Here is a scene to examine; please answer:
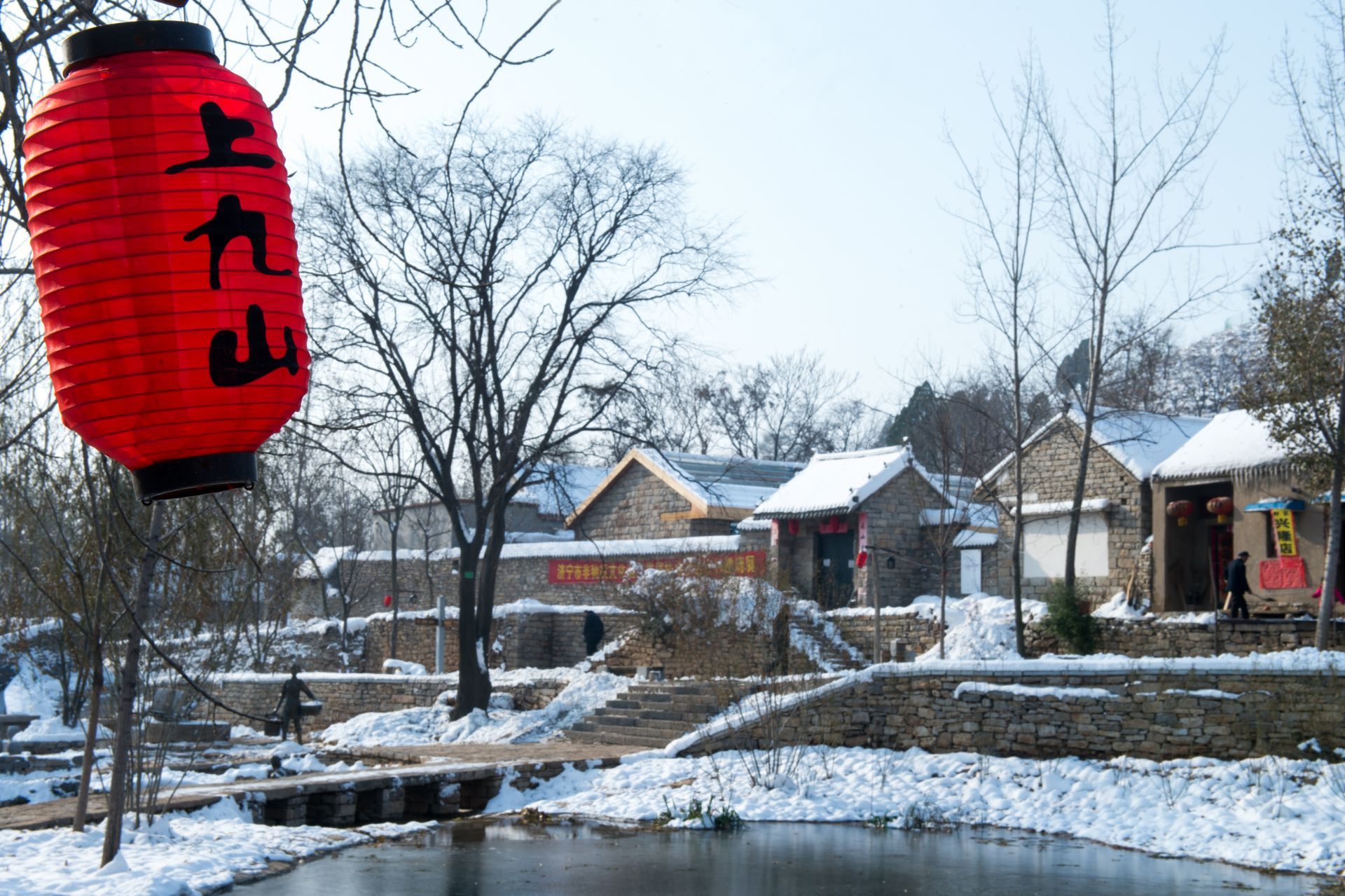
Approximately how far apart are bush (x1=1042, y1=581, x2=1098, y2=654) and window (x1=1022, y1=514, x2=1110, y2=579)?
313 centimetres

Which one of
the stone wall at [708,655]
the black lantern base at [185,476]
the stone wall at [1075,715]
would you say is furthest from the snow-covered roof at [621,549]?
the black lantern base at [185,476]

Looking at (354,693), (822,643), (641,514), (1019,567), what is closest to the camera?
(1019,567)

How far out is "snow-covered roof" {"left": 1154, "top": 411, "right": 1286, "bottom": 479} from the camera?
19.2 metres

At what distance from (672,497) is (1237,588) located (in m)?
15.4

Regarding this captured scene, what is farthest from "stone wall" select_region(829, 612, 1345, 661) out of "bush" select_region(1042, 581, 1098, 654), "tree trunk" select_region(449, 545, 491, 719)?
"tree trunk" select_region(449, 545, 491, 719)

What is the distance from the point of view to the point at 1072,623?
1912 cm

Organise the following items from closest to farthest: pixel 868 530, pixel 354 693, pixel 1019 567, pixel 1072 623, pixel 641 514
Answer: pixel 1019 567 < pixel 1072 623 < pixel 868 530 < pixel 354 693 < pixel 641 514

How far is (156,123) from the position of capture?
10.9 ft

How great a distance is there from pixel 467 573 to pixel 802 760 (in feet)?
23.9

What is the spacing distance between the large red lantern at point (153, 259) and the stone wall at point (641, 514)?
2684 centimetres

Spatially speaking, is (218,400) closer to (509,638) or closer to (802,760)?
(802,760)

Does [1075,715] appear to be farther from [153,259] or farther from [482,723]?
[153,259]

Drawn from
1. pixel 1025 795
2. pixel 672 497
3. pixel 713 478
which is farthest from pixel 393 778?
pixel 713 478

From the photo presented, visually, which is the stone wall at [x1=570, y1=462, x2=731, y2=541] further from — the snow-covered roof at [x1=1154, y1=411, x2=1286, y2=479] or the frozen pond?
the frozen pond
